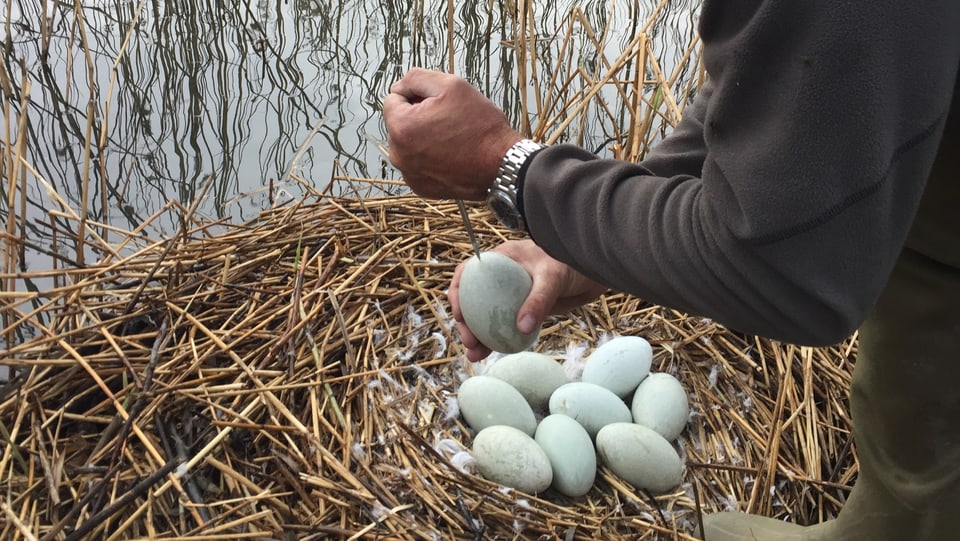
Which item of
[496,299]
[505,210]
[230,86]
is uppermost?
[505,210]

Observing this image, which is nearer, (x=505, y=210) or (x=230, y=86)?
(x=505, y=210)

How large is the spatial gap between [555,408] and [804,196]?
93 centimetres

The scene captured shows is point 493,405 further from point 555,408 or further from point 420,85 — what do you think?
point 420,85

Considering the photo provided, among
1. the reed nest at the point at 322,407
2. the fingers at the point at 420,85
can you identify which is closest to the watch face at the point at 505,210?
the fingers at the point at 420,85

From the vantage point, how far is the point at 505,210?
0.91m

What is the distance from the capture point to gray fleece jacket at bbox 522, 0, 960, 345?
1.99 feet

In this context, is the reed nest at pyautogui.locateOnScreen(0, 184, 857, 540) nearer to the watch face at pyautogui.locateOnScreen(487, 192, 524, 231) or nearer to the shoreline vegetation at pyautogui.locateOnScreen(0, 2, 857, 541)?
the shoreline vegetation at pyautogui.locateOnScreen(0, 2, 857, 541)

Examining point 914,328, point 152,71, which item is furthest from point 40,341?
point 152,71

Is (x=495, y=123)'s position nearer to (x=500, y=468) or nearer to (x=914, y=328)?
(x=914, y=328)

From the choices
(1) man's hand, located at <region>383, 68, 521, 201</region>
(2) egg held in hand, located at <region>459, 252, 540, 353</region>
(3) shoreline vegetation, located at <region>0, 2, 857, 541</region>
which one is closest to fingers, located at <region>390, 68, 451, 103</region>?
(1) man's hand, located at <region>383, 68, 521, 201</region>

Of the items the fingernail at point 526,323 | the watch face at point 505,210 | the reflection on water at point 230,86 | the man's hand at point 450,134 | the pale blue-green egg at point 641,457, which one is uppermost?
the man's hand at point 450,134

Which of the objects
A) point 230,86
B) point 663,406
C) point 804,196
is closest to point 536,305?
point 663,406

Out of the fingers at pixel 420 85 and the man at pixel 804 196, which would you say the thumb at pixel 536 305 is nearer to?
the man at pixel 804 196

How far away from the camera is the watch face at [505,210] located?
892mm
